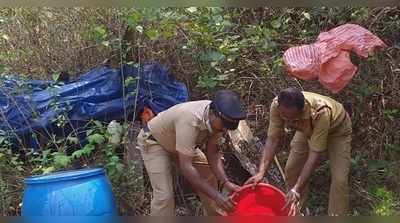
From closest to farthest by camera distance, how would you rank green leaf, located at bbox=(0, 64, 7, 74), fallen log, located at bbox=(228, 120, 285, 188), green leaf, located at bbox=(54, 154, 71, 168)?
green leaf, located at bbox=(54, 154, 71, 168)
fallen log, located at bbox=(228, 120, 285, 188)
green leaf, located at bbox=(0, 64, 7, 74)

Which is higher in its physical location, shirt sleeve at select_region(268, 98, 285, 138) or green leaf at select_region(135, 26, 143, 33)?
green leaf at select_region(135, 26, 143, 33)

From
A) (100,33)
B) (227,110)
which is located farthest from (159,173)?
(100,33)

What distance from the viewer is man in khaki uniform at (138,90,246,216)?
3135 mm

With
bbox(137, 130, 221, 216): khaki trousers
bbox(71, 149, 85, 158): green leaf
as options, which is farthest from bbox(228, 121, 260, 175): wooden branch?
bbox(71, 149, 85, 158): green leaf

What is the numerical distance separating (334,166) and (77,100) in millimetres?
1572

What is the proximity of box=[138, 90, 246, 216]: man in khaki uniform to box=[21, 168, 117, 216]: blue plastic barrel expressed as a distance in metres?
0.33

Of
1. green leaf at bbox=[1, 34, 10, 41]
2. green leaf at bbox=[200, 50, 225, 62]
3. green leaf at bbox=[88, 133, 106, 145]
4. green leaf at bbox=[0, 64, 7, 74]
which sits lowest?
green leaf at bbox=[88, 133, 106, 145]

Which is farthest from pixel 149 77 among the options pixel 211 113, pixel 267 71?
pixel 211 113

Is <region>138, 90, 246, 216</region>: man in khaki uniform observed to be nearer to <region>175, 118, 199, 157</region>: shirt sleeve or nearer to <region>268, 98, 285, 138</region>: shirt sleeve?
<region>175, 118, 199, 157</region>: shirt sleeve

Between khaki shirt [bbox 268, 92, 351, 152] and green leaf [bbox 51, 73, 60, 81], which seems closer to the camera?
khaki shirt [bbox 268, 92, 351, 152]

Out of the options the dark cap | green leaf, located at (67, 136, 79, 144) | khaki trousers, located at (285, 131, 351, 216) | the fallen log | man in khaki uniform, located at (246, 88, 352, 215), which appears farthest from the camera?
green leaf, located at (67, 136, 79, 144)

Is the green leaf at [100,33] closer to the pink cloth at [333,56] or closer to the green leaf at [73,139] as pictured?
the green leaf at [73,139]

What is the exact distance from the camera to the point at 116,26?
4.48 meters

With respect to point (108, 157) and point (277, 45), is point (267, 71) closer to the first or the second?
point (277, 45)
